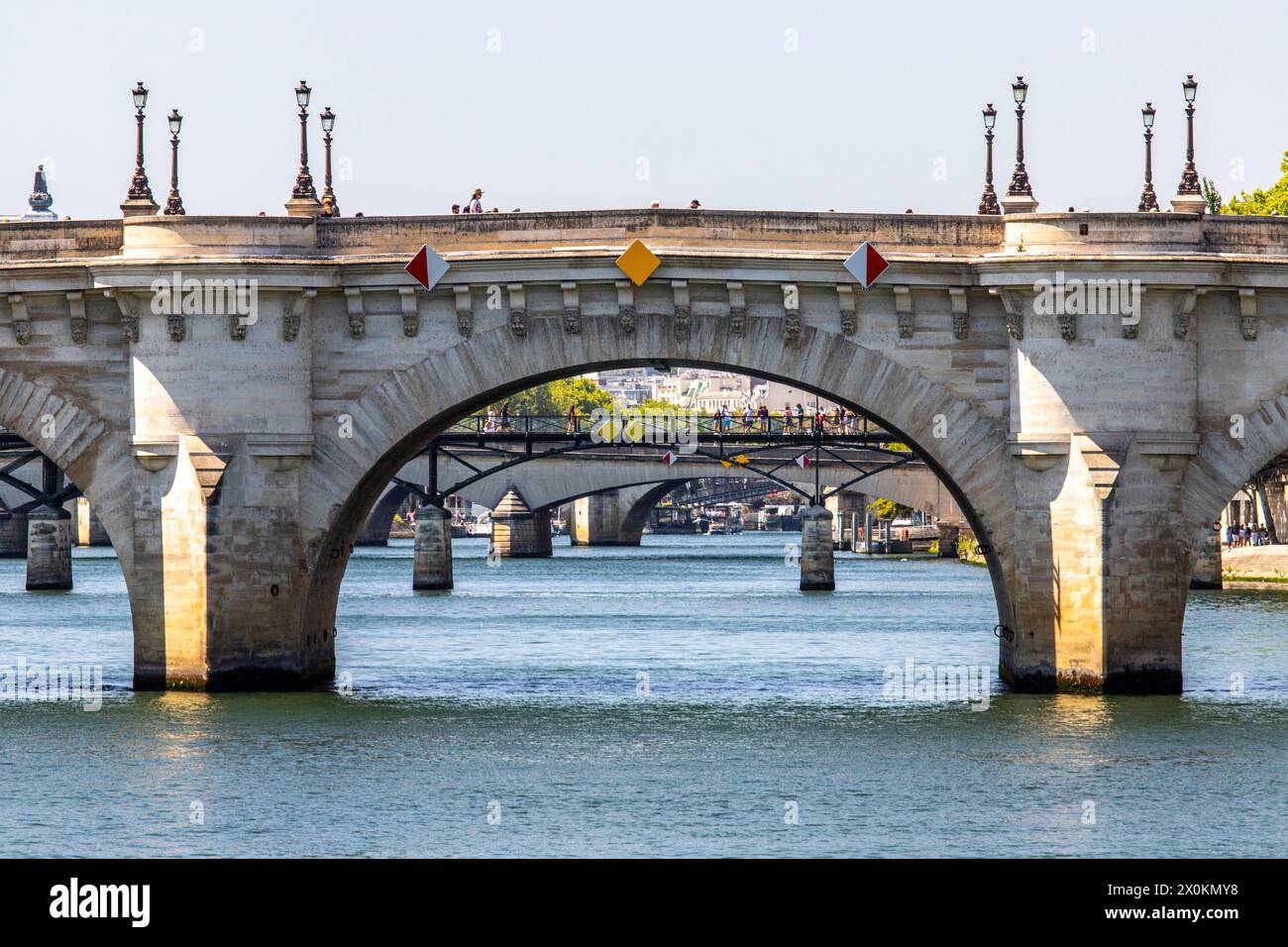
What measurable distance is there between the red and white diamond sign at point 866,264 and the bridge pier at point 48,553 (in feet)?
194

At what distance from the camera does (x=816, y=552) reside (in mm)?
95438

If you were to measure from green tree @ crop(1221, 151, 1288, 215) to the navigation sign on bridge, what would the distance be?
4776 centimetres

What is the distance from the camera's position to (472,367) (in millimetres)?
42500

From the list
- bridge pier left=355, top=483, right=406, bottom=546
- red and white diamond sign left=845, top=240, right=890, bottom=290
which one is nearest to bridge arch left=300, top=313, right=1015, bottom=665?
red and white diamond sign left=845, top=240, right=890, bottom=290

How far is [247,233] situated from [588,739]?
35.6 ft

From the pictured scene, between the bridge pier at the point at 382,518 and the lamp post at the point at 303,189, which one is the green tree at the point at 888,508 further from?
the lamp post at the point at 303,189

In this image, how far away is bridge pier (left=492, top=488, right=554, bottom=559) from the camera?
134m

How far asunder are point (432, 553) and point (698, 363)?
52849 millimetres

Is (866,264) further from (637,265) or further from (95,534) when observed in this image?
(95,534)

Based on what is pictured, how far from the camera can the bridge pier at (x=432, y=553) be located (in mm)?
93938
